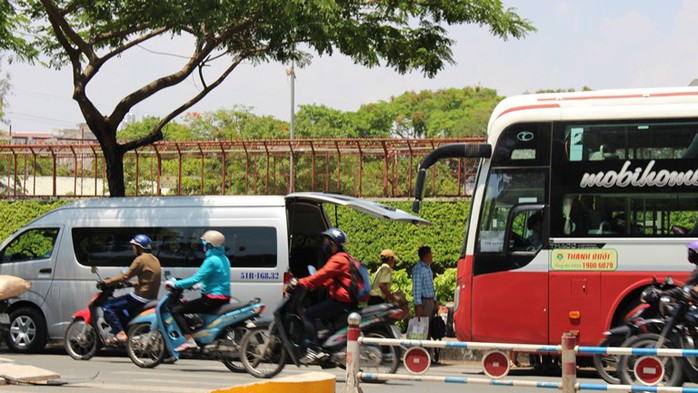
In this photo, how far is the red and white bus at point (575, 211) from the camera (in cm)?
1208

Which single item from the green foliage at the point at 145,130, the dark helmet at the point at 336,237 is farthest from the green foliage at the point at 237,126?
the dark helmet at the point at 336,237

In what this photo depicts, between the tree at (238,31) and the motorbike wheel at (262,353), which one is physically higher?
the tree at (238,31)

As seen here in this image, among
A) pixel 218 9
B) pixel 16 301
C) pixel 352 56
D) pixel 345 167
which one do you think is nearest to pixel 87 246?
pixel 16 301

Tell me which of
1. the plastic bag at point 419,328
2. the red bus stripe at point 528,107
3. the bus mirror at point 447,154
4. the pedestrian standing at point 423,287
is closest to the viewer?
the red bus stripe at point 528,107

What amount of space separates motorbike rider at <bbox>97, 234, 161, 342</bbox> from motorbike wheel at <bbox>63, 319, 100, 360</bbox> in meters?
0.56

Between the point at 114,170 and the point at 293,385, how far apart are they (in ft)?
36.0

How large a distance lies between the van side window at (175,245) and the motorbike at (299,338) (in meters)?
2.56

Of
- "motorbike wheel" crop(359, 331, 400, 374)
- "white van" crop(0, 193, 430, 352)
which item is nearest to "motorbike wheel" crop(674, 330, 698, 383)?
"motorbike wheel" crop(359, 331, 400, 374)

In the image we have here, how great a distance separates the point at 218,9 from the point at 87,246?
4.15 meters

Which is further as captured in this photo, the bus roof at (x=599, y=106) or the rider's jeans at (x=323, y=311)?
the bus roof at (x=599, y=106)

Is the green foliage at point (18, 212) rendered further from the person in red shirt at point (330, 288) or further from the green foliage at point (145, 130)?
the green foliage at point (145, 130)

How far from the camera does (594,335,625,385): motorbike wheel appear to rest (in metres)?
11.6

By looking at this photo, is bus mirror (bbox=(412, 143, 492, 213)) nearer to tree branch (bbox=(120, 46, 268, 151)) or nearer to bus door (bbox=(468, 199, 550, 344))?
bus door (bbox=(468, 199, 550, 344))

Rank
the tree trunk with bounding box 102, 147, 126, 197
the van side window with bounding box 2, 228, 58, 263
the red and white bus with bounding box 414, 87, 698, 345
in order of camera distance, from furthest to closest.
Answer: the tree trunk with bounding box 102, 147, 126, 197 → the van side window with bounding box 2, 228, 58, 263 → the red and white bus with bounding box 414, 87, 698, 345
